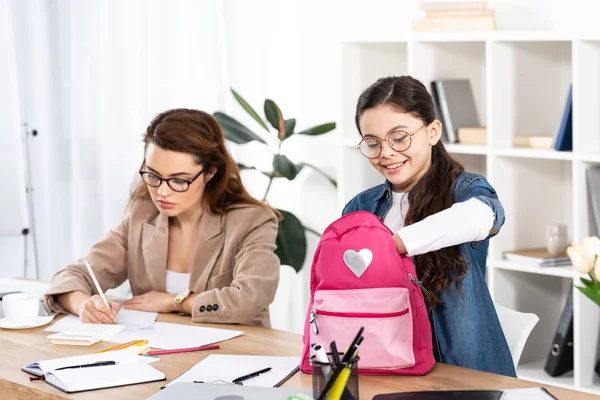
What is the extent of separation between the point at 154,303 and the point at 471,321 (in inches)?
35.2

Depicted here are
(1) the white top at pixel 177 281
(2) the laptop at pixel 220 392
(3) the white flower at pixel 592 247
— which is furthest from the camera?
(1) the white top at pixel 177 281

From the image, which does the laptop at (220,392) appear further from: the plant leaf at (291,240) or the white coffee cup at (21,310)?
the plant leaf at (291,240)

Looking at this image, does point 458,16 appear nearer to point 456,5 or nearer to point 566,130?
point 456,5

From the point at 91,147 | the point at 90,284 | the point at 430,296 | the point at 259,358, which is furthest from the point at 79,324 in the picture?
the point at 91,147

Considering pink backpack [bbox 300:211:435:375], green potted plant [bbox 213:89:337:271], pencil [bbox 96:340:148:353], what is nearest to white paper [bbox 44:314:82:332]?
pencil [bbox 96:340:148:353]

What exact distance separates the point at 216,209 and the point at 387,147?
2.33 ft

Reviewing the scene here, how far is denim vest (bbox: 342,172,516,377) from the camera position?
6.60ft

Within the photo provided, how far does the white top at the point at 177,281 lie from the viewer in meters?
2.58

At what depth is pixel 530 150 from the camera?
126 inches

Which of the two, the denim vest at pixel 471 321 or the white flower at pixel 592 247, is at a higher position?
the white flower at pixel 592 247

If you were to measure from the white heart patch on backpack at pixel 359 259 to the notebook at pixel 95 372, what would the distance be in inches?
17.8

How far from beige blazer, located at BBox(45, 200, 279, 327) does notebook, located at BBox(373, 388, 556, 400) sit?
0.76 m

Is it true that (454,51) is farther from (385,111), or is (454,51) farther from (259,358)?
(259,358)

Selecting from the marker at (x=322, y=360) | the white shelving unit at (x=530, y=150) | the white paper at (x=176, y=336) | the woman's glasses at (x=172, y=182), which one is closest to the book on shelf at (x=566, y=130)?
the white shelving unit at (x=530, y=150)
